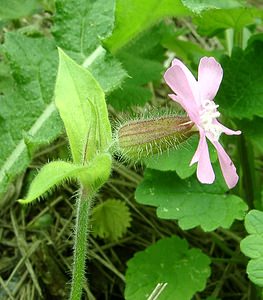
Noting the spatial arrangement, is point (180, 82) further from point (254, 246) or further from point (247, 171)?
point (247, 171)

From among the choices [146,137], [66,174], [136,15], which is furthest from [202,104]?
[136,15]

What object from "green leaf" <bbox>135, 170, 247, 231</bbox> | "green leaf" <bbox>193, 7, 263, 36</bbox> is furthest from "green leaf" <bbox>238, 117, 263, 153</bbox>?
"green leaf" <bbox>193, 7, 263, 36</bbox>

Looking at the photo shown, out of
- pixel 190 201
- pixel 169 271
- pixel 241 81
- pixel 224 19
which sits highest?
pixel 224 19

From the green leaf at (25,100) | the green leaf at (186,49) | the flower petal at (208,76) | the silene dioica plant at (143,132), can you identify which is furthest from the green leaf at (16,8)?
the flower petal at (208,76)

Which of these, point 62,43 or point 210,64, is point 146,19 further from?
point 210,64

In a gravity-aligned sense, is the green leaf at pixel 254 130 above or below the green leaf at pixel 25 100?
below

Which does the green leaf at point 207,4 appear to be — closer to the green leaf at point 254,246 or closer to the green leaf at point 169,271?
the green leaf at point 254,246
